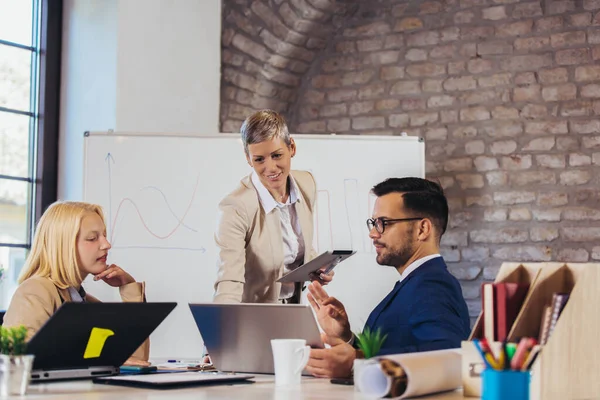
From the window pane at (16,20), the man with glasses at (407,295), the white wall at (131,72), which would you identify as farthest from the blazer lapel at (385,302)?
the window pane at (16,20)

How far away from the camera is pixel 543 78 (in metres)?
4.46

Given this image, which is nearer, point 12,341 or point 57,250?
point 12,341

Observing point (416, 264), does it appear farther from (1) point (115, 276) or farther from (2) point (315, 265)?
(1) point (115, 276)

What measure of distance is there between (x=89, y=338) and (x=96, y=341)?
26mm

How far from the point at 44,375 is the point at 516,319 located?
1027 millimetres

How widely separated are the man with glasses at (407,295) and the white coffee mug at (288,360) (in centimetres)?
12

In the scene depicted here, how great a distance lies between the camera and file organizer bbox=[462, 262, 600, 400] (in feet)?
5.00

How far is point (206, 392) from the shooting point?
174cm

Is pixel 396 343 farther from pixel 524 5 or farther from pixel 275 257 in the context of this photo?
pixel 524 5

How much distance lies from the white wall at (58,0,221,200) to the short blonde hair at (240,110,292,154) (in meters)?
0.71

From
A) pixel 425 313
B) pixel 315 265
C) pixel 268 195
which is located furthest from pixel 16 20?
pixel 425 313

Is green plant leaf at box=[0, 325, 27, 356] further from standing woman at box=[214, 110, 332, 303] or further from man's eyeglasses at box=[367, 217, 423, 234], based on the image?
standing woman at box=[214, 110, 332, 303]

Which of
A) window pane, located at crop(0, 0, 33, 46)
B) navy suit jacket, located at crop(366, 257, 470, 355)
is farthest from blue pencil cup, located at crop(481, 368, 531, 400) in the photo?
window pane, located at crop(0, 0, 33, 46)

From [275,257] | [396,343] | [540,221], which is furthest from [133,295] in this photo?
[540,221]
